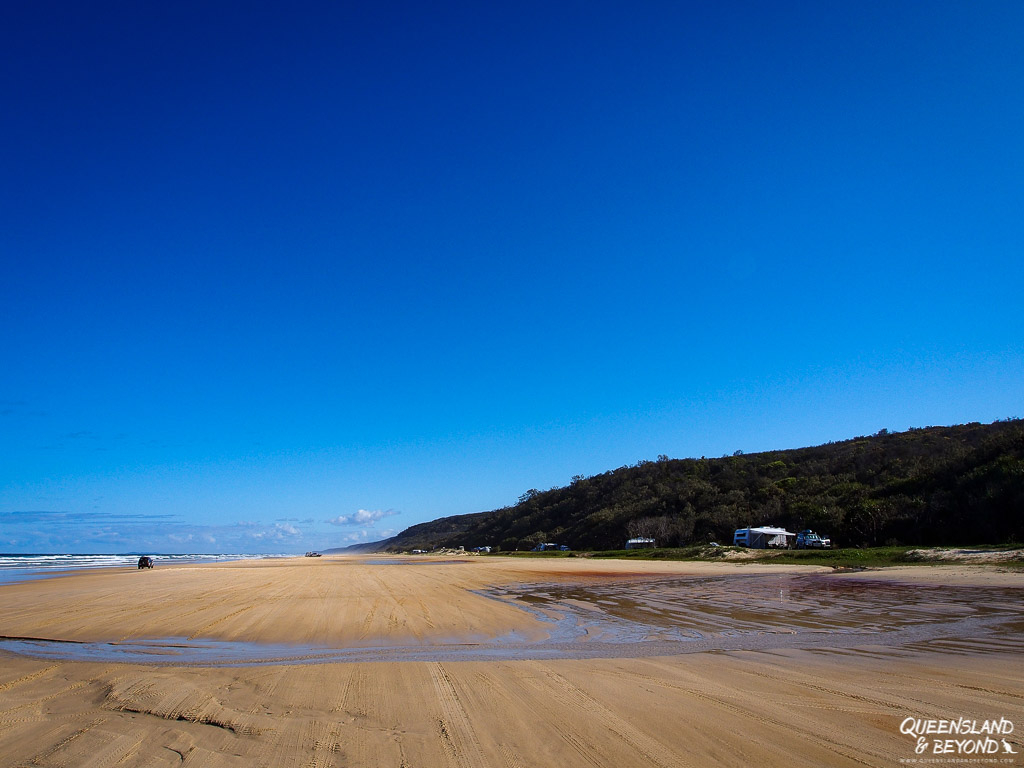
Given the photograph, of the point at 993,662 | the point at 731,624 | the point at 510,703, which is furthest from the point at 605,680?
the point at 731,624

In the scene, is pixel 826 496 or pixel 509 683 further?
pixel 826 496

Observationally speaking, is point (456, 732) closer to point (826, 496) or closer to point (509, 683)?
point (509, 683)

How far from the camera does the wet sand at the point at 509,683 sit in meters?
4.55

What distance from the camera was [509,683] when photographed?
6.71 m

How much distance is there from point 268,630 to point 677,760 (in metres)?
9.96

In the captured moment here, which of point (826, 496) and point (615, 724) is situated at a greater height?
point (826, 496)

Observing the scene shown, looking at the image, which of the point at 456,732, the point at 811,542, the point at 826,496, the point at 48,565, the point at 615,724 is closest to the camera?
the point at 456,732

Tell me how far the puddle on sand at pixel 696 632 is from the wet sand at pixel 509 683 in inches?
3.0

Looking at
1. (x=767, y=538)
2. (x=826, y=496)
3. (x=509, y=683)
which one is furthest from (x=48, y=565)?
(x=826, y=496)

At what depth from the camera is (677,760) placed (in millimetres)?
4246

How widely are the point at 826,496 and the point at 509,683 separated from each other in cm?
5267

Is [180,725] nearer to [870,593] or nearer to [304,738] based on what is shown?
[304,738]

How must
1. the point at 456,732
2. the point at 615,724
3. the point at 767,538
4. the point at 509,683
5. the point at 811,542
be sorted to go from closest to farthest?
the point at 456,732, the point at 615,724, the point at 509,683, the point at 811,542, the point at 767,538

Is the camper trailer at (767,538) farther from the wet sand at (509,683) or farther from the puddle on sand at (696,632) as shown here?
the wet sand at (509,683)
